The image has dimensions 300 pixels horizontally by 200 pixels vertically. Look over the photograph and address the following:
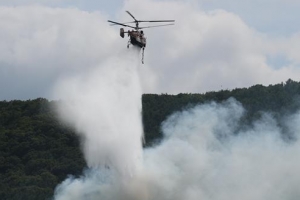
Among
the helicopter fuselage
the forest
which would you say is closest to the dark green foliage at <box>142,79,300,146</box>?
the forest

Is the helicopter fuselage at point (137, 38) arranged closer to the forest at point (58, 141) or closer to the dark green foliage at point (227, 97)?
the forest at point (58, 141)

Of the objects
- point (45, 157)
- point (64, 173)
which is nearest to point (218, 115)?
point (64, 173)

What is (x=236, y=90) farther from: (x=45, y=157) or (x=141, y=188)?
(x=141, y=188)

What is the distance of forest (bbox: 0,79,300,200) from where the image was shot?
154 meters

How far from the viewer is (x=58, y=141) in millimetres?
188375

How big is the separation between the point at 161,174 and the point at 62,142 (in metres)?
84.3

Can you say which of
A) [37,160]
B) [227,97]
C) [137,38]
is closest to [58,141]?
[37,160]

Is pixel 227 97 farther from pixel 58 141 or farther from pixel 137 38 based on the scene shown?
pixel 137 38

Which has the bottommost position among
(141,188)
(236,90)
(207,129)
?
(141,188)

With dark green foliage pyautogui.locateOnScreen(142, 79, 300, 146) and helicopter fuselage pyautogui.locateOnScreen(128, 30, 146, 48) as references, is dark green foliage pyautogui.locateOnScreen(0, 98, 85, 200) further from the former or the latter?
helicopter fuselage pyautogui.locateOnScreen(128, 30, 146, 48)

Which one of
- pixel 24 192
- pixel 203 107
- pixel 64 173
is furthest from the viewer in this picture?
pixel 64 173

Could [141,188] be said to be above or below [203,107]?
below

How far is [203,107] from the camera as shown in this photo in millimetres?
119812

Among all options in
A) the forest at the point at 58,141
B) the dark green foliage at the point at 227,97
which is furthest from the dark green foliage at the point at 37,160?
the dark green foliage at the point at 227,97
